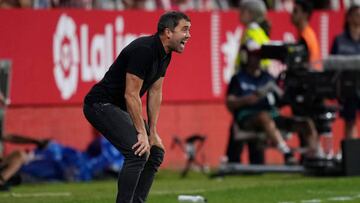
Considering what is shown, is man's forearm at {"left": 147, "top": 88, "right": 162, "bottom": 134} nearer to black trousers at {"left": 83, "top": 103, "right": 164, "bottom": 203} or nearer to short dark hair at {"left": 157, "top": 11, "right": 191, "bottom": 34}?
black trousers at {"left": 83, "top": 103, "right": 164, "bottom": 203}

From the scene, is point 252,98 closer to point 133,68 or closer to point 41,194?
point 41,194

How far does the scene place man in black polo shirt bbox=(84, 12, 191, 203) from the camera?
37.0 feet

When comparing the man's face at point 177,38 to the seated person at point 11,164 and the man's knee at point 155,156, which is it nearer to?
the man's knee at point 155,156

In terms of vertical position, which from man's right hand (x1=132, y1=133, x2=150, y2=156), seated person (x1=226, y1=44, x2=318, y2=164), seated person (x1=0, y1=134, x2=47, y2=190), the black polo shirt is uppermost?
the black polo shirt

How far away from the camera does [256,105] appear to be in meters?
17.6

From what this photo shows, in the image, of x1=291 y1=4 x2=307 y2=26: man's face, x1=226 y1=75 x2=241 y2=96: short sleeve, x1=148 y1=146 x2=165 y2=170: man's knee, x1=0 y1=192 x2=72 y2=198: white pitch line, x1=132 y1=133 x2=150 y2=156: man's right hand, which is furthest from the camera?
x1=291 y1=4 x2=307 y2=26: man's face

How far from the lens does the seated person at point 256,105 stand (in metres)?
17.5

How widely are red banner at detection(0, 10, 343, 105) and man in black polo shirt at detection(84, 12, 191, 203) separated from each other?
641cm

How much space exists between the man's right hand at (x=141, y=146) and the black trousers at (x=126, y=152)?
39 mm

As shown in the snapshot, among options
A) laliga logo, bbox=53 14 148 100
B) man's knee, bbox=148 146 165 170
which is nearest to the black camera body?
laliga logo, bbox=53 14 148 100

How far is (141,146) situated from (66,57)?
7.43 metres

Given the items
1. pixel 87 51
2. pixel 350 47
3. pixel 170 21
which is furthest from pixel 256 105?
pixel 170 21

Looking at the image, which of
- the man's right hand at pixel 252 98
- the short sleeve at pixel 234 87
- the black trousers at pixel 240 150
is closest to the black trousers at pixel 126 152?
the man's right hand at pixel 252 98

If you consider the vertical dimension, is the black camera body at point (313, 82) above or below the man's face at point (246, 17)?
below
